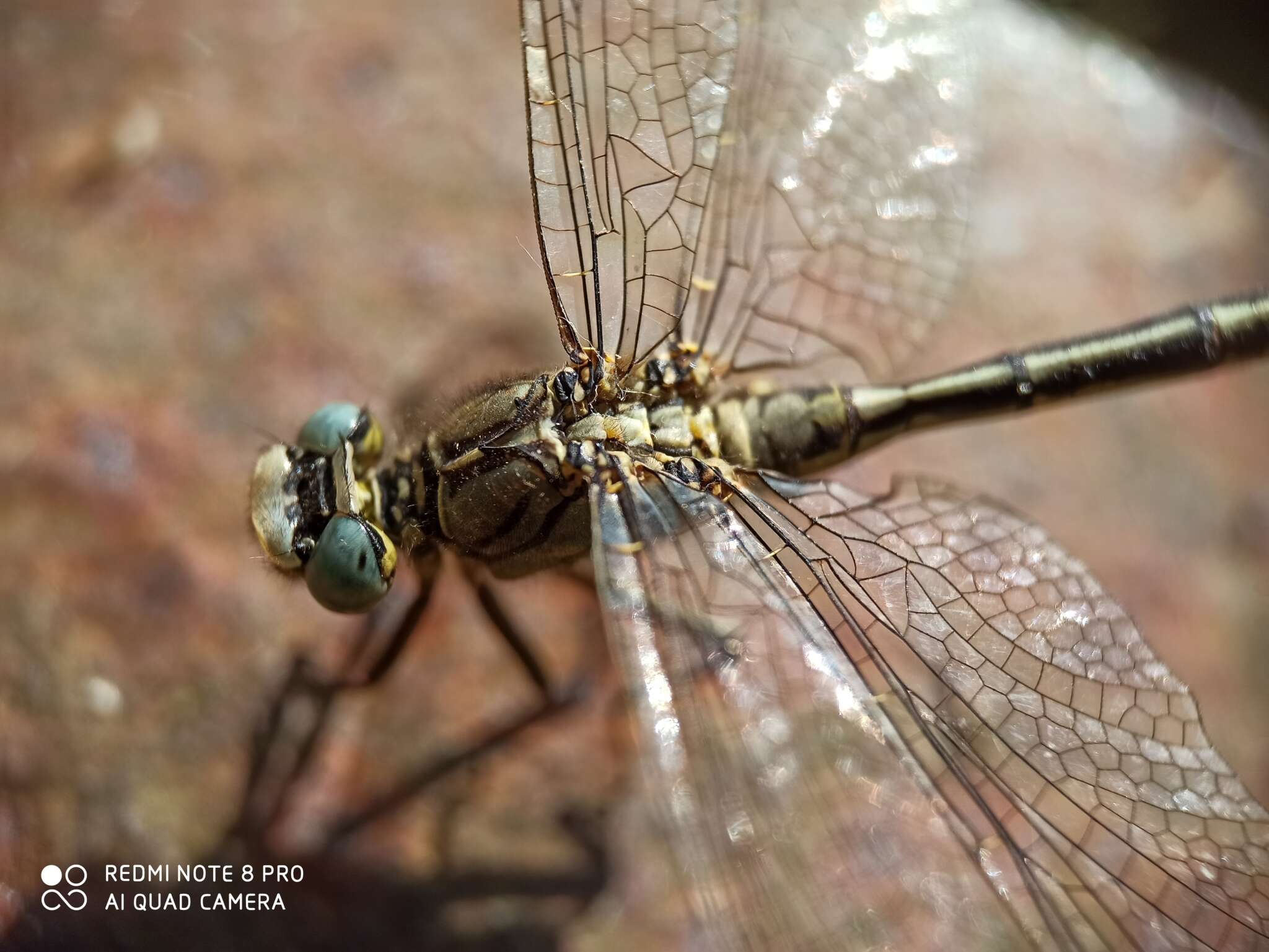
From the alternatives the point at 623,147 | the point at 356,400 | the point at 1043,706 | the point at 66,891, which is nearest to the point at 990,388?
the point at 1043,706

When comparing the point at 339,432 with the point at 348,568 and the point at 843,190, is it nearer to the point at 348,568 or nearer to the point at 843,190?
the point at 348,568

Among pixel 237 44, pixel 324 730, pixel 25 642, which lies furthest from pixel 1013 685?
pixel 237 44

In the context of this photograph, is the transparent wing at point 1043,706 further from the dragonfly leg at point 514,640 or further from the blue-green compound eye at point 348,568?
the blue-green compound eye at point 348,568

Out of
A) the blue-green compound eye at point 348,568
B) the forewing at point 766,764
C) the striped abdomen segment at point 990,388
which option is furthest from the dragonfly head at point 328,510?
the striped abdomen segment at point 990,388

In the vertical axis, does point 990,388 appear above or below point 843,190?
below

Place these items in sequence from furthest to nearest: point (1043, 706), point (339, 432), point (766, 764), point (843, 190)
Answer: point (843, 190), point (339, 432), point (1043, 706), point (766, 764)

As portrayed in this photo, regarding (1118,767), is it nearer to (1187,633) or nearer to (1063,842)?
(1063,842)

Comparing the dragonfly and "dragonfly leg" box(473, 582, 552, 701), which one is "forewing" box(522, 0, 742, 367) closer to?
the dragonfly
